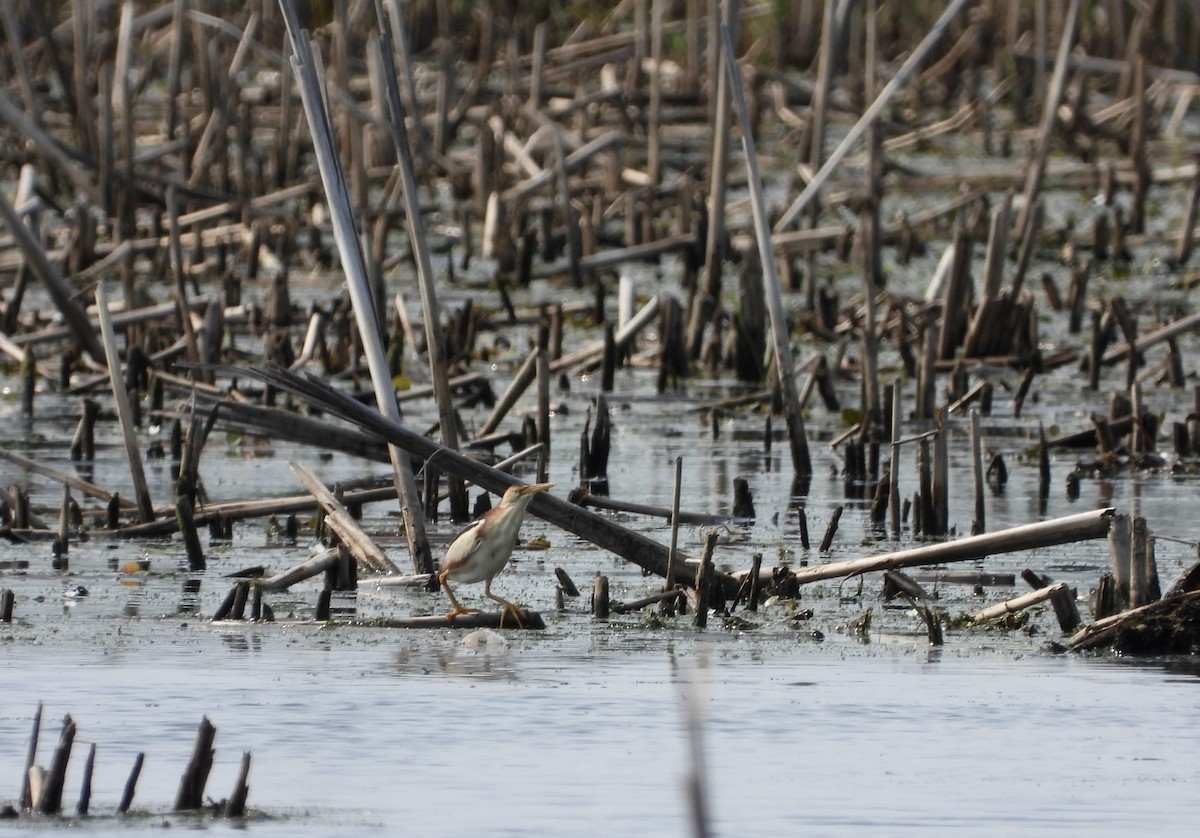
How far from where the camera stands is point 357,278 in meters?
6.90

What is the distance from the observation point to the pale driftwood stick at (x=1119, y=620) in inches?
236

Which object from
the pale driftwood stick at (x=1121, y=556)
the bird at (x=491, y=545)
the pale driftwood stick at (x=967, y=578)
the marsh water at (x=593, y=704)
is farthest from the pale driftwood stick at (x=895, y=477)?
the bird at (x=491, y=545)

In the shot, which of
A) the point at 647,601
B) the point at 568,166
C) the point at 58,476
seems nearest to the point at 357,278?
the point at 647,601

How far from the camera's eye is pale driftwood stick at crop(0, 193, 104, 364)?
33.8ft

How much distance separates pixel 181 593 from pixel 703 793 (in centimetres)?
451

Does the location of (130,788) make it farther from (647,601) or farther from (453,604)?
(647,601)

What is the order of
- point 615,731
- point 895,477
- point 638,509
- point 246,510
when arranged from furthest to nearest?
point 895,477 → point 246,510 → point 638,509 → point 615,731

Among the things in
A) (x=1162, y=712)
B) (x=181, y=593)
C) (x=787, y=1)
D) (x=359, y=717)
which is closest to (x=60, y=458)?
(x=181, y=593)

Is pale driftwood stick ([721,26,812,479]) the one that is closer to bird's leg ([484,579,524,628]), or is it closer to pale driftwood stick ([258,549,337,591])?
pale driftwood stick ([258,549,337,591])

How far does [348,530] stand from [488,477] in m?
0.74

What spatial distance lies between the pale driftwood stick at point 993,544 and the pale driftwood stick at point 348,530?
1245mm

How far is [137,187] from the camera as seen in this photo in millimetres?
15367

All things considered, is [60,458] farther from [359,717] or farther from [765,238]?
[359,717]

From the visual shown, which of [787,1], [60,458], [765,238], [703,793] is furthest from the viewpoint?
[787,1]
